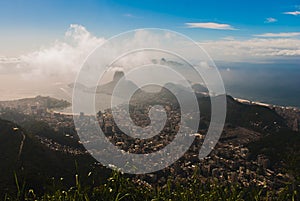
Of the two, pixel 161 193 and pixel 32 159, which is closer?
pixel 161 193

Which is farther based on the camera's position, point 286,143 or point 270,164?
point 286,143

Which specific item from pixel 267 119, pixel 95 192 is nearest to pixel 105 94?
pixel 267 119

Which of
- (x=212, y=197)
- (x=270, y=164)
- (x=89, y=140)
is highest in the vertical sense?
(x=212, y=197)

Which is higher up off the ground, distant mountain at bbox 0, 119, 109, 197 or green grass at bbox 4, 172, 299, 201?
green grass at bbox 4, 172, 299, 201

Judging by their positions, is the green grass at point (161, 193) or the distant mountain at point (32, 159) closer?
the green grass at point (161, 193)

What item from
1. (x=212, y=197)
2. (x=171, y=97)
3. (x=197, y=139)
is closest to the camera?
(x=212, y=197)

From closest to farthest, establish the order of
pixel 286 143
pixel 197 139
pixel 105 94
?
pixel 286 143 → pixel 197 139 → pixel 105 94

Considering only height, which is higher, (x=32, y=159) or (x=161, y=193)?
(x=161, y=193)

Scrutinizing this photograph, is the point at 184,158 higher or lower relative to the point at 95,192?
lower

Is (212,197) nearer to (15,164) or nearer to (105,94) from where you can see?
(15,164)

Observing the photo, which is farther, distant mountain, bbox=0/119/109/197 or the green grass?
distant mountain, bbox=0/119/109/197

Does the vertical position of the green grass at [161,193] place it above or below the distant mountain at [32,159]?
above
